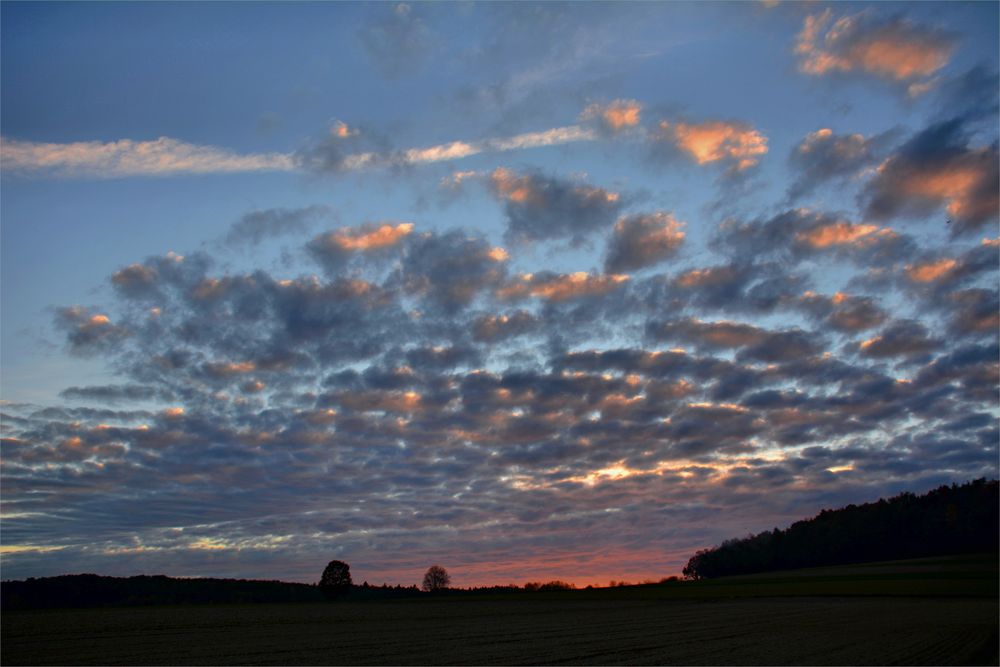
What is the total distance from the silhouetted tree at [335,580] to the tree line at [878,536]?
76001 millimetres

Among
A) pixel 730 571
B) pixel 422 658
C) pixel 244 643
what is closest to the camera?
pixel 422 658

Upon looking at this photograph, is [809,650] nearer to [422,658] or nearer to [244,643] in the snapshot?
[422,658]

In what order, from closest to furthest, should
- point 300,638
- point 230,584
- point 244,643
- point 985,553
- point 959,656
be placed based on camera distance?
1. point 959,656
2. point 244,643
3. point 300,638
4. point 985,553
5. point 230,584

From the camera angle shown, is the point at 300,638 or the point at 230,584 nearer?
the point at 300,638

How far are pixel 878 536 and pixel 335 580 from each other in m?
104

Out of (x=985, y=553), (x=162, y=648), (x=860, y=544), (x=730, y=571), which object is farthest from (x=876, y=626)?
(x=730, y=571)

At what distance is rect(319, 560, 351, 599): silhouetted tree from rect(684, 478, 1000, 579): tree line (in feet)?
249

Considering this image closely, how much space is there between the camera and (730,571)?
15575 cm

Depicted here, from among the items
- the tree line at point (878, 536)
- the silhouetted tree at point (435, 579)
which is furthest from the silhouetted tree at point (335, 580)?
the tree line at point (878, 536)

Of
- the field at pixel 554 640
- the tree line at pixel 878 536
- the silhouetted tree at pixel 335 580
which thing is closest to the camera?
the field at pixel 554 640

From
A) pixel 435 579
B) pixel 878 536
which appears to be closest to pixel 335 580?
pixel 435 579

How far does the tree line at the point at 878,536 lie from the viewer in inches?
4503

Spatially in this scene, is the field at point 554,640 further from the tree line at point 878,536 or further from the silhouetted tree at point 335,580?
the silhouetted tree at point 335,580

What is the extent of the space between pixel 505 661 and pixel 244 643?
1553 centimetres
